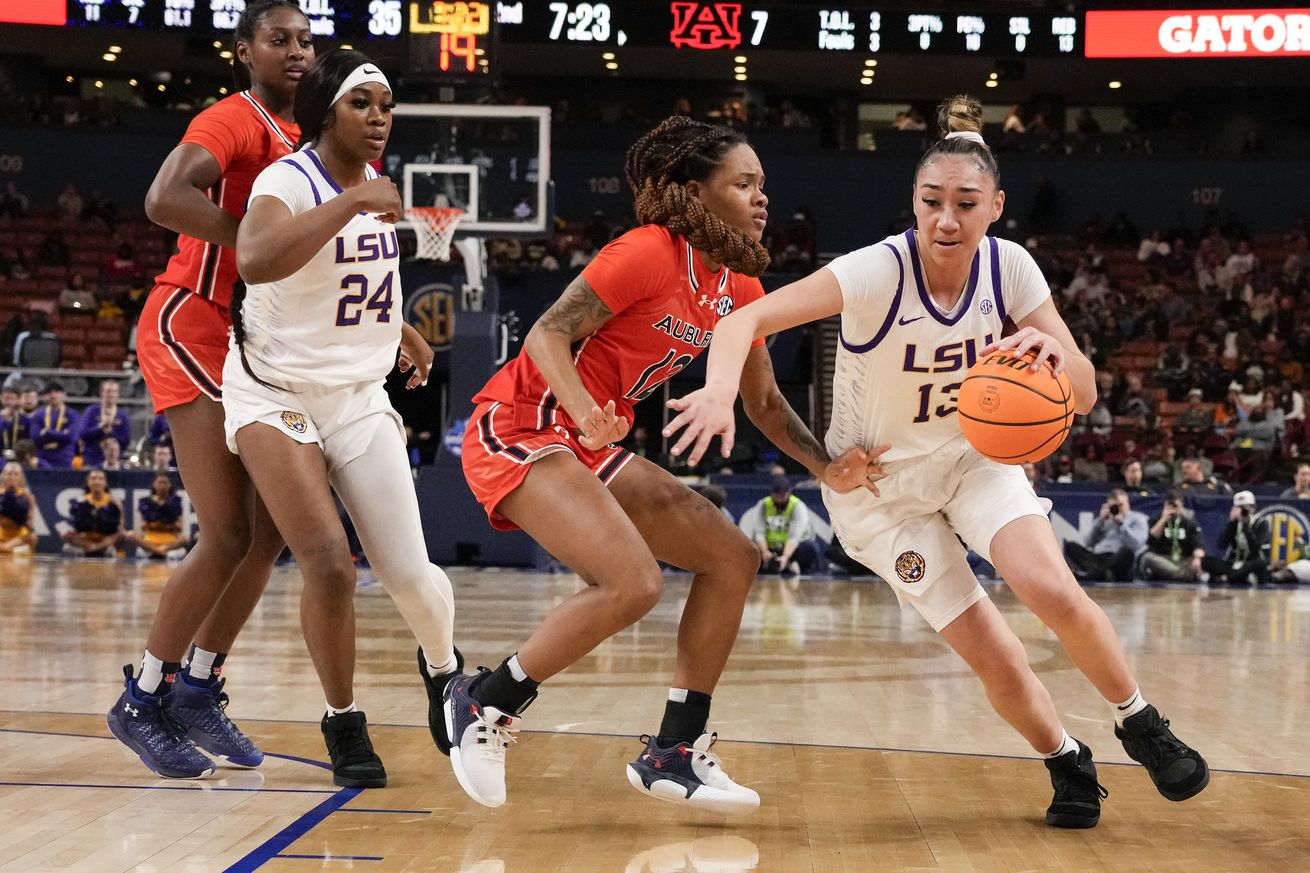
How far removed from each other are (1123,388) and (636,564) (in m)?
17.2

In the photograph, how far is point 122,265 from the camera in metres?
22.5

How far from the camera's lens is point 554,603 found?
11.2m

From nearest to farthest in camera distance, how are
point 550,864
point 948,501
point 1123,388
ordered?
point 550,864 < point 948,501 < point 1123,388

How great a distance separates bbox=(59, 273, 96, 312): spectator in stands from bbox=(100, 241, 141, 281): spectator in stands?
0.67 m

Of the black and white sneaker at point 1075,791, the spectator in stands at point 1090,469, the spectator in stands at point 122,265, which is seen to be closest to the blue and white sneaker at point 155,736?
the black and white sneaker at point 1075,791

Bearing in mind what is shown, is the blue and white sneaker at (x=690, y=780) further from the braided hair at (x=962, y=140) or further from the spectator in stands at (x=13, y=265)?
the spectator in stands at (x=13, y=265)

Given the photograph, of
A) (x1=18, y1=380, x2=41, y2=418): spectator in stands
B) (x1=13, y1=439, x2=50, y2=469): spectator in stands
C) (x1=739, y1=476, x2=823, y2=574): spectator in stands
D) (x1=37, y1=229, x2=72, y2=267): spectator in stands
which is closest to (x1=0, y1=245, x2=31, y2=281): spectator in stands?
(x1=37, y1=229, x2=72, y2=267): spectator in stands

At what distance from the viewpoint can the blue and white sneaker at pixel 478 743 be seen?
3.98 m

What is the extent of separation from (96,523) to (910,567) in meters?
12.6

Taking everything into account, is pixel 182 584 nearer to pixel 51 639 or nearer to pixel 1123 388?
pixel 51 639

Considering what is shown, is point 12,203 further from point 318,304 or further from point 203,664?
point 318,304

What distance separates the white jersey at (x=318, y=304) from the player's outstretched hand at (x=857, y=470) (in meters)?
1.47

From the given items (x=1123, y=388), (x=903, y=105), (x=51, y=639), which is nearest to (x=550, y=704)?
(x=51, y=639)

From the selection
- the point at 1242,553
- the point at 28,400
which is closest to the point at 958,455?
the point at 1242,553
